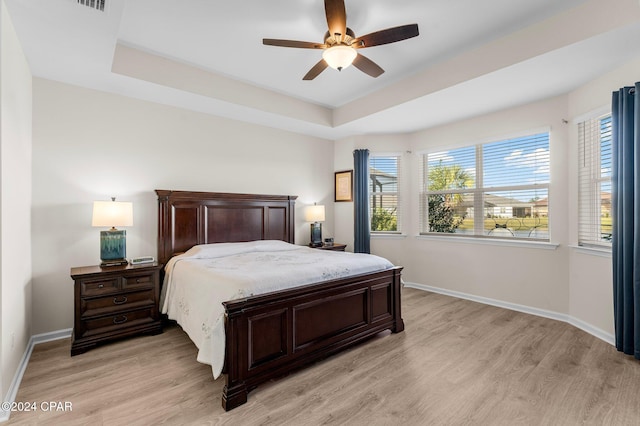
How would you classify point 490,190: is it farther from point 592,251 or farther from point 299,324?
point 299,324

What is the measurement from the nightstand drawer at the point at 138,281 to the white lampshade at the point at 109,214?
551 millimetres

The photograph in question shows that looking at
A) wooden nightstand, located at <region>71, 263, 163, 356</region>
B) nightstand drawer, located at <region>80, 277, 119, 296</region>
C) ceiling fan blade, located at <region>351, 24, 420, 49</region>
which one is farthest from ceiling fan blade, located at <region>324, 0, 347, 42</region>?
nightstand drawer, located at <region>80, 277, 119, 296</region>

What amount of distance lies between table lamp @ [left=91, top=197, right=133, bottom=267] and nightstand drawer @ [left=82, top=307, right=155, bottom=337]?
540 millimetres

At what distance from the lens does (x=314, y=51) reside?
10.6 feet

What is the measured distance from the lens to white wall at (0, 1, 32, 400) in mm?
2039

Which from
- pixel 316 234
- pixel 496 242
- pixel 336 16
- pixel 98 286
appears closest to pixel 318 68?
pixel 336 16

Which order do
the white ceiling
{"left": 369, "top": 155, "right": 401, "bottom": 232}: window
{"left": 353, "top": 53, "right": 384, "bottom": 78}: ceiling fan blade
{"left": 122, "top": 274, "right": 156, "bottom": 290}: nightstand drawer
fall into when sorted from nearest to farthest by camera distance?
the white ceiling → {"left": 353, "top": 53, "right": 384, "bottom": 78}: ceiling fan blade → {"left": 122, "top": 274, "right": 156, "bottom": 290}: nightstand drawer → {"left": 369, "top": 155, "right": 401, "bottom": 232}: window

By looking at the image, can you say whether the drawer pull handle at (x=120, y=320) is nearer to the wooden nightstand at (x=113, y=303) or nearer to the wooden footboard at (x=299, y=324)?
the wooden nightstand at (x=113, y=303)

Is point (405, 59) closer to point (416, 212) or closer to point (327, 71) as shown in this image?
point (327, 71)

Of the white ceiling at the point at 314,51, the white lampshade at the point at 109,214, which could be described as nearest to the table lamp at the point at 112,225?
the white lampshade at the point at 109,214

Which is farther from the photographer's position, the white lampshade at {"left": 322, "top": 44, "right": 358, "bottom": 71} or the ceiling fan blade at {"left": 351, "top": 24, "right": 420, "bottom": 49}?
the white lampshade at {"left": 322, "top": 44, "right": 358, "bottom": 71}

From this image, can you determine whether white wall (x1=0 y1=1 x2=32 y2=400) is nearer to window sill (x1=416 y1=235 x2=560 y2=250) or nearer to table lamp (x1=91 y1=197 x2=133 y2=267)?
table lamp (x1=91 y1=197 x2=133 y2=267)

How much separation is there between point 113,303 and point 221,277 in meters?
1.40

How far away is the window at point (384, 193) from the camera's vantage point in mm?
5410
